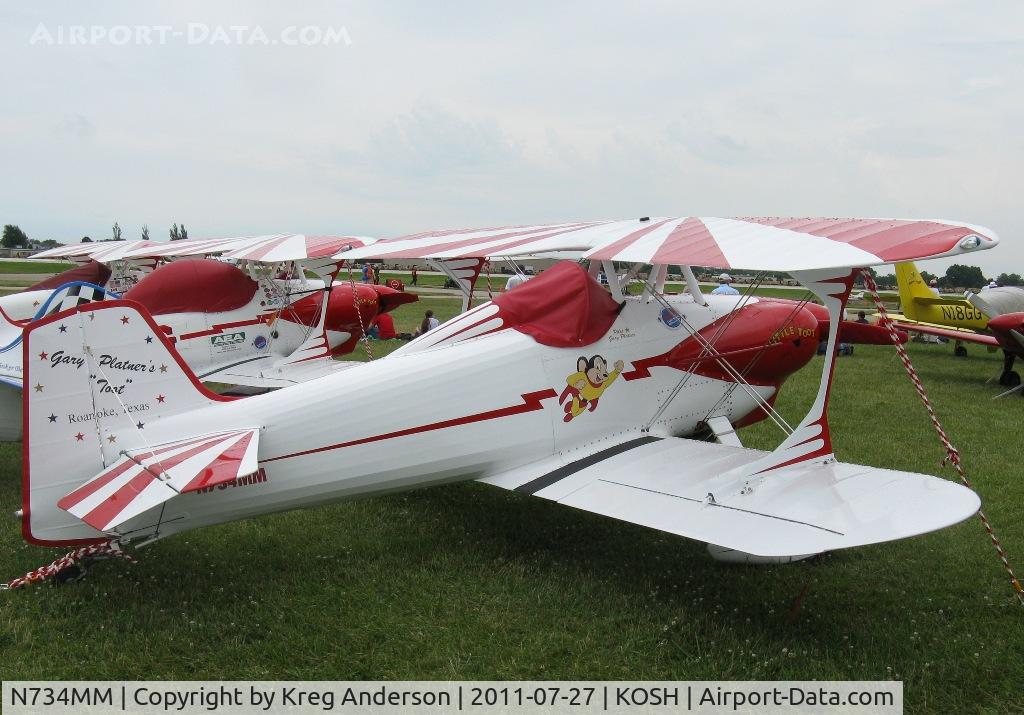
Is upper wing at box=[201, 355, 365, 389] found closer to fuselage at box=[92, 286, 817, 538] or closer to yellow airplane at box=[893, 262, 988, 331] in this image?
fuselage at box=[92, 286, 817, 538]

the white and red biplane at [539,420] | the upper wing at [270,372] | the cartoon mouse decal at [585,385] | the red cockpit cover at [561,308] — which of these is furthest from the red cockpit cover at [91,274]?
the cartoon mouse decal at [585,385]

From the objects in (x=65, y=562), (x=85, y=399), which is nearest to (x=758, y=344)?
(x=85, y=399)

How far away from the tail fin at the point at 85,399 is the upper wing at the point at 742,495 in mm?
2068

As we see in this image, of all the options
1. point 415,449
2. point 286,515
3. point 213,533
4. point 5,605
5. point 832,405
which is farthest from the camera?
point 832,405

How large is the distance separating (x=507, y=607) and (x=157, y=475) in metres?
2.03

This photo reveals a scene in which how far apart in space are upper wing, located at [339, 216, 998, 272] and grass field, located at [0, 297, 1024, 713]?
77.3 inches

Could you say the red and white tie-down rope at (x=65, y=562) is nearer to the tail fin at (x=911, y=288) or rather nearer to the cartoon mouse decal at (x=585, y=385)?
the cartoon mouse decal at (x=585, y=385)

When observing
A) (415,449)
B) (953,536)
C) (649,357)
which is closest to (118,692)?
(415,449)

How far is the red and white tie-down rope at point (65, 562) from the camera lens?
441 centimetres

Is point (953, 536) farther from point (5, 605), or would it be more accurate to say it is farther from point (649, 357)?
point (5, 605)

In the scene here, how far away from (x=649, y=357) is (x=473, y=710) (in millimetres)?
2895

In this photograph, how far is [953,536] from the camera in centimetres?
543

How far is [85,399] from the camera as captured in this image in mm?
4008

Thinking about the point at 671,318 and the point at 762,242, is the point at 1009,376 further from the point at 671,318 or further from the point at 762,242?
the point at 762,242
